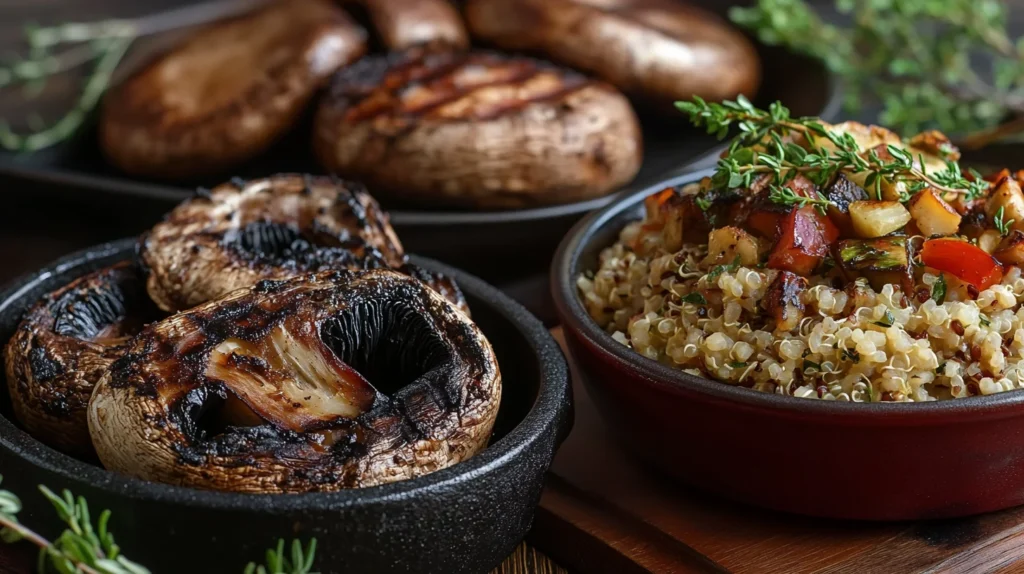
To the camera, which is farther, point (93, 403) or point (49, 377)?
point (49, 377)

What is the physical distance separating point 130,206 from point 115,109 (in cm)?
44

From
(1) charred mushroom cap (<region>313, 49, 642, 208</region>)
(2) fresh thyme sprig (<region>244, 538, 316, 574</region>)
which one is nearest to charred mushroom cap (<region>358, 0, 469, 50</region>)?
(1) charred mushroom cap (<region>313, 49, 642, 208</region>)

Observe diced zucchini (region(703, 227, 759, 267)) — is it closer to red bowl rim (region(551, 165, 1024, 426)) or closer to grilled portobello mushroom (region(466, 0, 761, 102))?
red bowl rim (region(551, 165, 1024, 426))

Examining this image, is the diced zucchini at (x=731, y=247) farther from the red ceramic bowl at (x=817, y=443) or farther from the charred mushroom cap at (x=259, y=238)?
A: the charred mushroom cap at (x=259, y=238)

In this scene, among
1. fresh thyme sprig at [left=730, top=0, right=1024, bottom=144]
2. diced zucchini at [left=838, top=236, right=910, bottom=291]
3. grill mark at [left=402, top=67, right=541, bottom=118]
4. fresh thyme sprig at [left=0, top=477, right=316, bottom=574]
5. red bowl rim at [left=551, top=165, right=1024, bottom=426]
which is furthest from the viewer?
fresh thyme sprig at [left=730, top=0, right=1024, bottom=144]

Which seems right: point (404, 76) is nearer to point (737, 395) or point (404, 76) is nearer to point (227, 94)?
point (227, 94)

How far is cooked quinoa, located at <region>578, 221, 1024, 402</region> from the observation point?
1.54m

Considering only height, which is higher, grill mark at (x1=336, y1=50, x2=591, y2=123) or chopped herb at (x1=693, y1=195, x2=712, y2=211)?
chopped herb at (x1=693, y1=195, x2=712, y2=211)

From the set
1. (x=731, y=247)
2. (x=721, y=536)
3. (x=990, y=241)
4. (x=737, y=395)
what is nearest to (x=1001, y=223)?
(x=990, y=241)

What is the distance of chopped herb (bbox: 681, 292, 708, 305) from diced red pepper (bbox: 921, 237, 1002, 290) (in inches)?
12.7

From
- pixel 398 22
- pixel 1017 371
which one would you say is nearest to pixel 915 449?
pixel 1017 371

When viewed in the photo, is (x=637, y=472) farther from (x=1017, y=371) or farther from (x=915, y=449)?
(x=1017, y=371)

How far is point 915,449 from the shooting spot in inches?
59.7

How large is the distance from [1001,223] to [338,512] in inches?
42.1
